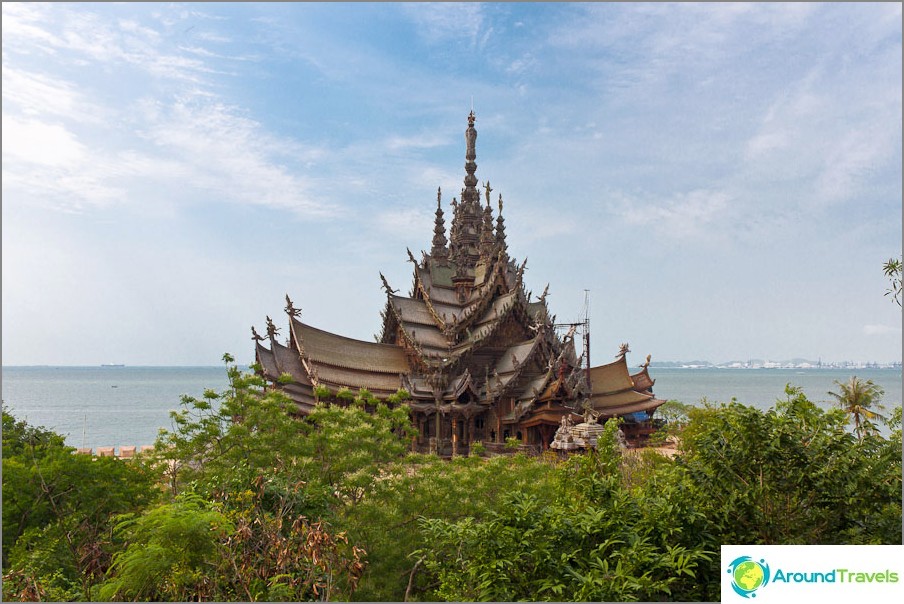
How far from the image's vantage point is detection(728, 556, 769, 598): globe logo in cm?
648

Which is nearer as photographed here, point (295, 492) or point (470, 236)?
point (295, 492)

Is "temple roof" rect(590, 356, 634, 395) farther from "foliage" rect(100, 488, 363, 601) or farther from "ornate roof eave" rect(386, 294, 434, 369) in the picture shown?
"foliage" rect(100, 488, 363, 601)

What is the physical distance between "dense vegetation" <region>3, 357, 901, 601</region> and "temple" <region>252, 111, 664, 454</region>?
12.6m

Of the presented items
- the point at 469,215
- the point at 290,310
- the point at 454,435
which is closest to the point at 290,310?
the point at 290,310

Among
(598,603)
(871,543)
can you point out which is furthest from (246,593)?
(871,543)

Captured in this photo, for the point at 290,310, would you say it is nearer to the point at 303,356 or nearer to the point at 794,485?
the point at 303,356

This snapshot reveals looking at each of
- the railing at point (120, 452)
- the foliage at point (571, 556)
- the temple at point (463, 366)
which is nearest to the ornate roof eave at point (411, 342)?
the temple at point (463, 366)

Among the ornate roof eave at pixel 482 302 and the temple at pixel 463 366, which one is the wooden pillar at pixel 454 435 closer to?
the temple at pixel 463 366

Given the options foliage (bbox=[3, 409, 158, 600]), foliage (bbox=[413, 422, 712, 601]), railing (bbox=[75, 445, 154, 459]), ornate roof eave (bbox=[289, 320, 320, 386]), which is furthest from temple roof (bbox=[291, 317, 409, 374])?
foliage (bbox=[413, 422, 712, 601])

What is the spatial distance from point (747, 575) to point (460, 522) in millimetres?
3791

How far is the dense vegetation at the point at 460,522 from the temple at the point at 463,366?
1264cm

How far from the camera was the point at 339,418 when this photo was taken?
14.2 meters

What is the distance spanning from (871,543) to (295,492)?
9449 mm

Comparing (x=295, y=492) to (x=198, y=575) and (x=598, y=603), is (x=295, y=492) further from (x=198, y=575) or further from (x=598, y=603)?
(x=598, y=603)
